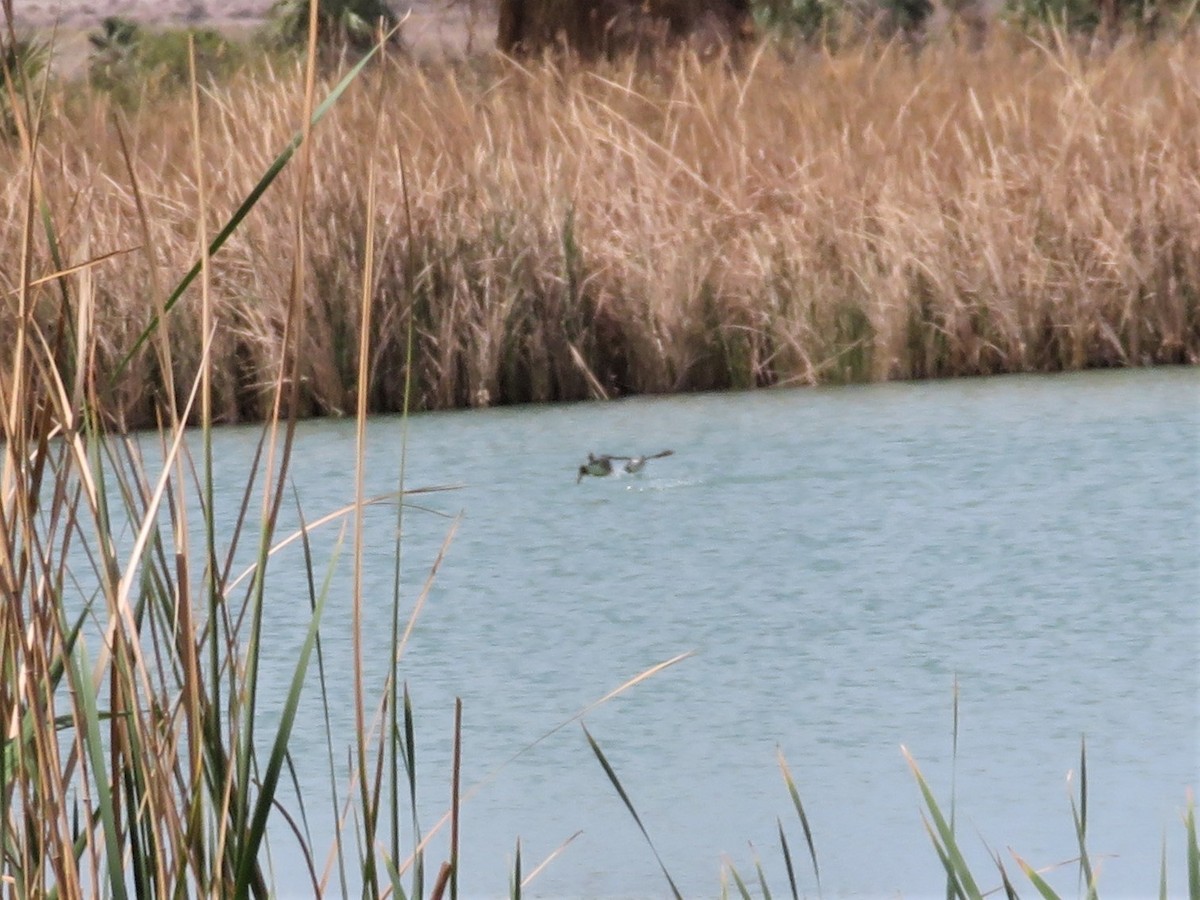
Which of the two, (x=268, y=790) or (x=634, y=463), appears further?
(x=634, y=463)

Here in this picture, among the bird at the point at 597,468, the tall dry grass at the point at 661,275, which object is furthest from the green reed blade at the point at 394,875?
the tall dry grass at the point at 661,275

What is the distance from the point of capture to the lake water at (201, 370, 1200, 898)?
1.87 m

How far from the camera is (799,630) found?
97.4 inches

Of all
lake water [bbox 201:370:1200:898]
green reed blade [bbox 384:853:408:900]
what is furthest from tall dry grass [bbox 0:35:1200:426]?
green reed blade [bbox 384:853:408:900]

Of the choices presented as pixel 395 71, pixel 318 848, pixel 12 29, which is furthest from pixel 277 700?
pixel 395 71

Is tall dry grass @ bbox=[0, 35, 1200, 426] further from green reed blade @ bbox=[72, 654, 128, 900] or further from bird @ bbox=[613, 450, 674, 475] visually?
green reed blade @ bbox=[72, 654, 128, 900]

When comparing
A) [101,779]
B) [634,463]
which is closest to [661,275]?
[634,463]

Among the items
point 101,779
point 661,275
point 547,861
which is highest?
point 661,275

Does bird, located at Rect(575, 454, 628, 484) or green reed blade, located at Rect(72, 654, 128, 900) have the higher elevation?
bird, located at Rect(575, 454, 628, 484)

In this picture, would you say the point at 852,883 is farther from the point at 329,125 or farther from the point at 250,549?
the point at 329,125

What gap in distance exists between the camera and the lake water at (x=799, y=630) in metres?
1.87

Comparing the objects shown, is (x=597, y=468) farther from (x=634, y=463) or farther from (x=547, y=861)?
(x=547, y=861)

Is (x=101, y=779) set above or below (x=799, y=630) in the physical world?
above

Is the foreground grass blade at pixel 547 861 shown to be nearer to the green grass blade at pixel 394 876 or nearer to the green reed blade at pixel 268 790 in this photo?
the green grass blade at pixel 394 876
